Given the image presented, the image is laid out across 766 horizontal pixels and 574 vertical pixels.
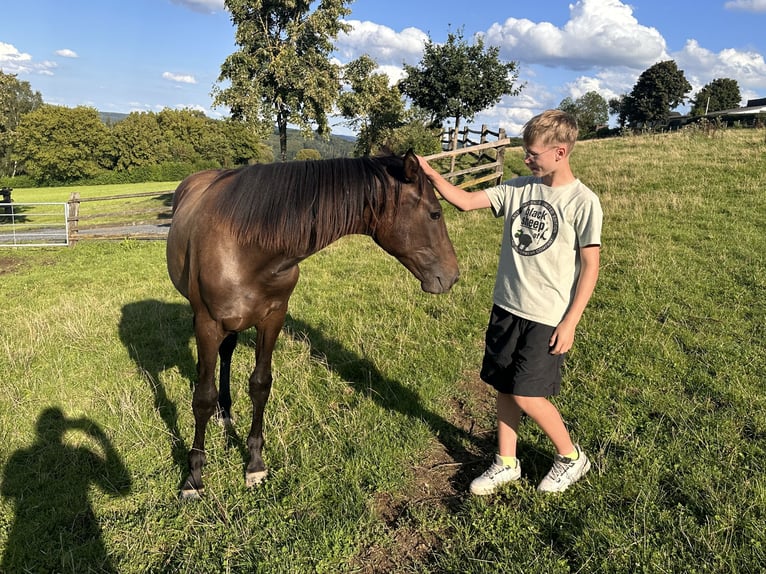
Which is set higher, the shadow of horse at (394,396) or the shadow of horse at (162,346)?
the shadow of horse at (394,396)

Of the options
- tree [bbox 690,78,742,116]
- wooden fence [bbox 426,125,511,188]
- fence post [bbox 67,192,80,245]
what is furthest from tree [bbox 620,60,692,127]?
fence post [bbox 67,192,80,245]

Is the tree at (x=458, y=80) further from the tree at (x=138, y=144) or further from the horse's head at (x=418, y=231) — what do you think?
the tree at (x=138, y=144)

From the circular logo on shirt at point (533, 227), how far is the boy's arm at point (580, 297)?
0.67 feet

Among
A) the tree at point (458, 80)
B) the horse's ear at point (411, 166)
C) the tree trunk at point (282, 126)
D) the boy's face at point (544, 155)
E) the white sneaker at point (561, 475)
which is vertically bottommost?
the white sneaker at point (561, 475)

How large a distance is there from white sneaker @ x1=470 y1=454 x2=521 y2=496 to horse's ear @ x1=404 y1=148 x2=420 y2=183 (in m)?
1.77

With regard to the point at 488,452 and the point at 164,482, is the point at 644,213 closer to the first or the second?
the point at 488,452

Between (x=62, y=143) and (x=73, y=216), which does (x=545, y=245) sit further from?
(x=62, y=143)

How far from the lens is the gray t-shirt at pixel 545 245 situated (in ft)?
7.16

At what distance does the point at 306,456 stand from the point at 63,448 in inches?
69.5

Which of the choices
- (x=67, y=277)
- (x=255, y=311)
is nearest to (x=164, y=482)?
(x=255, y=311)

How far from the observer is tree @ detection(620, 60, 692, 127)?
177ft

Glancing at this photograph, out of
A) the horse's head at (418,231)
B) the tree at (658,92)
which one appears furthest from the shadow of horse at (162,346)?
the tree at (658,92)

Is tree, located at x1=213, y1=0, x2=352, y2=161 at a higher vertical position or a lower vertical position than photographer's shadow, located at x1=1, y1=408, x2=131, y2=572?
higher

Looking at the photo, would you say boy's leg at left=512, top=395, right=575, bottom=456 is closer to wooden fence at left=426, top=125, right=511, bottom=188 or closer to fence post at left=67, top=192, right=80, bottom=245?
wooden fence at left=426, top=125, right=511, bottom=188
